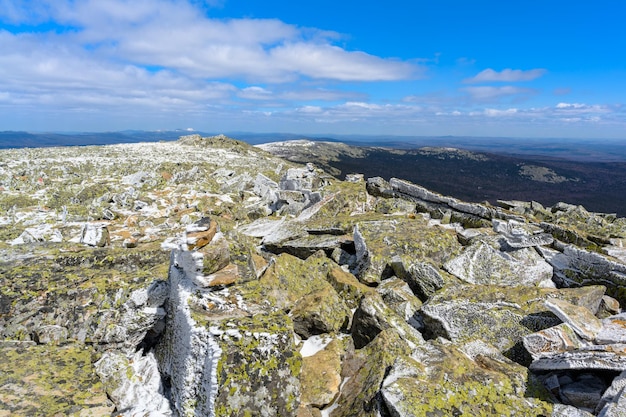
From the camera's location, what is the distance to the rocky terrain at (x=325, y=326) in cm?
497

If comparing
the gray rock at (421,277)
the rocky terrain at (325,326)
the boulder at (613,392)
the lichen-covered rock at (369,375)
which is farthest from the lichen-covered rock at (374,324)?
the boulder at (613,392)

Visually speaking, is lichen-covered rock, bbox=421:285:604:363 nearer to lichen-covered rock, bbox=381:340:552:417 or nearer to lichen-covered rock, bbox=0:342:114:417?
lichen-covered rock, bbox=381:340:552:417

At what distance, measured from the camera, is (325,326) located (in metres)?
7.23

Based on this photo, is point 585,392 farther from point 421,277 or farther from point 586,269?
point 586,269

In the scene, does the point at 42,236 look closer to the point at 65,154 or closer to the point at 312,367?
the point at 312,367

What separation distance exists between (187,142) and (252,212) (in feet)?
202

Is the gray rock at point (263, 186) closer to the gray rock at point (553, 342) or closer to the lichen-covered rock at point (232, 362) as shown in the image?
the lichen-covered rock at point (232, 362)

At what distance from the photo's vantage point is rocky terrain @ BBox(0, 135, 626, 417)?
4.97 m

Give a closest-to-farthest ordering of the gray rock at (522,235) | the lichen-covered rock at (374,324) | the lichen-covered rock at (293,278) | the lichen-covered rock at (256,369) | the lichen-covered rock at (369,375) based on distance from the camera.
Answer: the lichen-covered rock at (256,369) < the lichen-covered rock at (369,375) < the lichen-covered rock at (374,324) < the lichen-covered rock at (293,278) < the gray rock at (522,235)

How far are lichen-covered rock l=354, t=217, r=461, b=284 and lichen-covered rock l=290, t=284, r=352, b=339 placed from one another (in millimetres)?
1928

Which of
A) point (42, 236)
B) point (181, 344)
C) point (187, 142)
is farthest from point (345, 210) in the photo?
point (187, 142)

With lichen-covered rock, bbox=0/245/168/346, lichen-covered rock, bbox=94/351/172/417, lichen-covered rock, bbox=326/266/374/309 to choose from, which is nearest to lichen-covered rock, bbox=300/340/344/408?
lichen-covered rock, bbox=326/266/374/309

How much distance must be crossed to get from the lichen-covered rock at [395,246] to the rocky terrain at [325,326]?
0.19 ft

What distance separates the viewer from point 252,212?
19.0 meters
